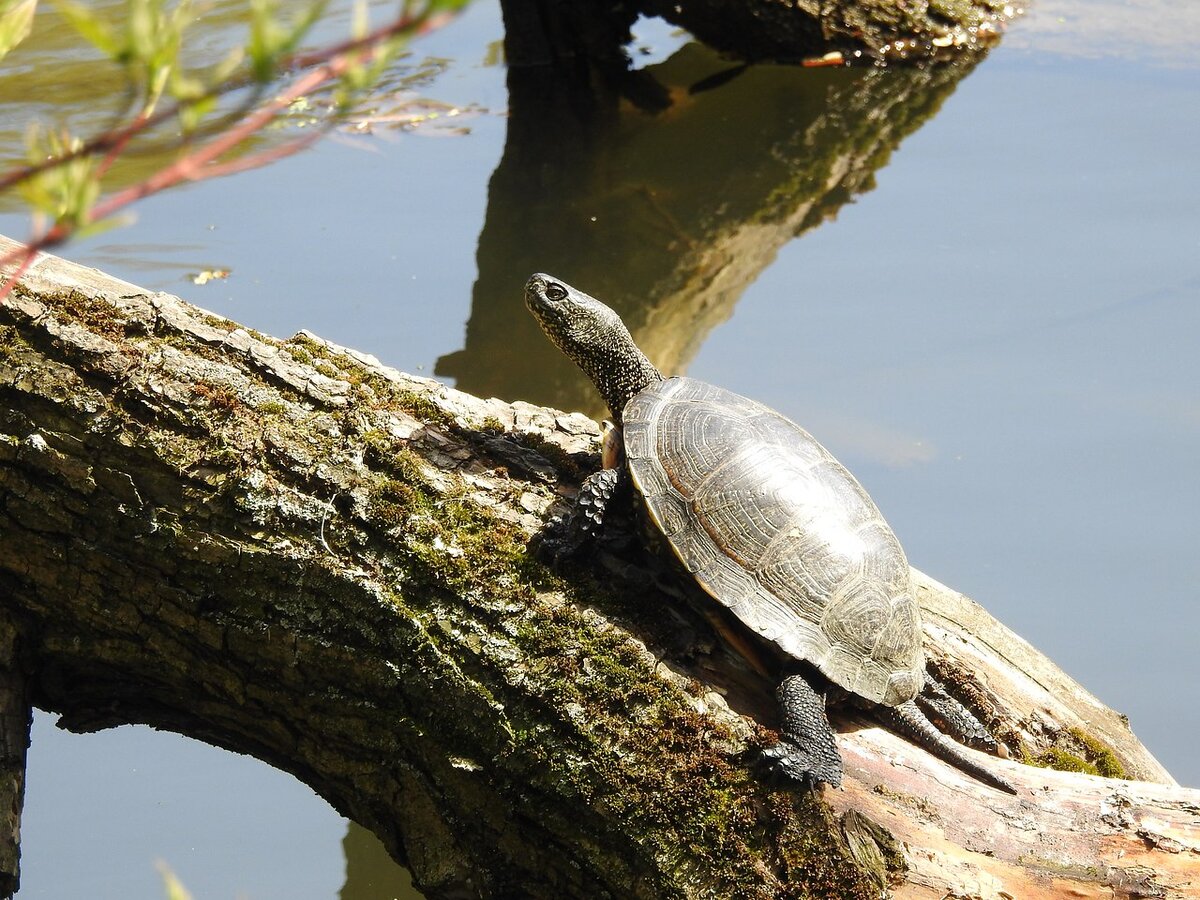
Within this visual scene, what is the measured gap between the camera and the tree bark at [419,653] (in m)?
2.42

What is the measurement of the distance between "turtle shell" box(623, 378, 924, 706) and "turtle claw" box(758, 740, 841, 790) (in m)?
0.25

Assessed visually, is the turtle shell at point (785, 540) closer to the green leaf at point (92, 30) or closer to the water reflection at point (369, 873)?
the water reflection at point (369, 873)

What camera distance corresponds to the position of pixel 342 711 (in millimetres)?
2666

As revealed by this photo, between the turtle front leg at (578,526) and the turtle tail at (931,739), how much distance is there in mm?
897

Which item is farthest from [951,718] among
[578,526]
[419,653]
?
[419,653]

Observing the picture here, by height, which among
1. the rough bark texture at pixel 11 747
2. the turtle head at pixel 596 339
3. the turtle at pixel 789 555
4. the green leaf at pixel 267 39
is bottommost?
the rough bark texture at pixel 11 747

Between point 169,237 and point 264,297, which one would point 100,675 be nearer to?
point 264,297

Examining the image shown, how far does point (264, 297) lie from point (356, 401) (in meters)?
3.30

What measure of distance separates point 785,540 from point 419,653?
99 cm

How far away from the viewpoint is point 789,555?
2.73 m

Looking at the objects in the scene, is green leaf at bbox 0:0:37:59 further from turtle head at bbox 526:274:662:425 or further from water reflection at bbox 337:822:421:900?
water reflection at bbox 337:822:421:900

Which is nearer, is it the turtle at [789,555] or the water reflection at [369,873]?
the turtle at [789,555]

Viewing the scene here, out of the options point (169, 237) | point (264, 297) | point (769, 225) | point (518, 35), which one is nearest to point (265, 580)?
point (264, 297)

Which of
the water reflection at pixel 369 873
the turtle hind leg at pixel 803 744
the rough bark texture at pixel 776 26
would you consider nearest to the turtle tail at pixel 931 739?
the turtle hind leg at pixel 803 744
